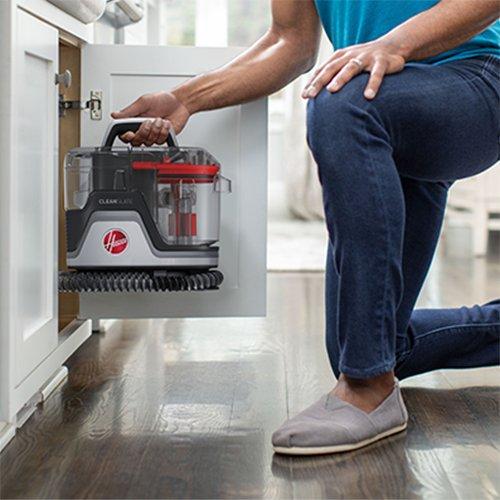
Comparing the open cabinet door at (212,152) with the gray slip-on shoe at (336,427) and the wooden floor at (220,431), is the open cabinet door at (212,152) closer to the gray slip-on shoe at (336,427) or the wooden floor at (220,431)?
the wooden floor at (220,431)

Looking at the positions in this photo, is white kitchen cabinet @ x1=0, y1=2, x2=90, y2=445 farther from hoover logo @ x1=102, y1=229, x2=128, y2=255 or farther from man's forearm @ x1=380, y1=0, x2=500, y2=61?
man's forearm @ x1=380, y1=0, x2=500, y2=61

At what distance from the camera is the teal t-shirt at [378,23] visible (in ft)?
5.20

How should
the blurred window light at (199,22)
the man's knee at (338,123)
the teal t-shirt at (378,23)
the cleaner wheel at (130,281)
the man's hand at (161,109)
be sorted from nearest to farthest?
the man's knee at (338,123) < the teal t-shirt at (378,23) < the cleaner wheel at (130,281) < the man's hand at (161,109) < the blurred window light at (199,22)

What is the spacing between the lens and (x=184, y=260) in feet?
5.91

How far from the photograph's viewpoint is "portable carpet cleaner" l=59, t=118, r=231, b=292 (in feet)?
5.87

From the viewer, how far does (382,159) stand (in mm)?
1415

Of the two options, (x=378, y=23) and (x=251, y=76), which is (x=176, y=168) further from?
(x=378, y=23)

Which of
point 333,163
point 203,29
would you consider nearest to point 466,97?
point 333,163

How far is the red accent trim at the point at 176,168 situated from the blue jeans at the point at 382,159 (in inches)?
15.2

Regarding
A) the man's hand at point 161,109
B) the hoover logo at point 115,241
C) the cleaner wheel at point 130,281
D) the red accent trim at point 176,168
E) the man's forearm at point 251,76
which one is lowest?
the cleaner wheel at point 130,281

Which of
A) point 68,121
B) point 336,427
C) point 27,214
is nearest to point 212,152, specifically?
point 68,121

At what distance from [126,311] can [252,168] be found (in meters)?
0.34

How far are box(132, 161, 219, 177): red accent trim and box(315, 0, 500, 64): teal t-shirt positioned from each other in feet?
0.98

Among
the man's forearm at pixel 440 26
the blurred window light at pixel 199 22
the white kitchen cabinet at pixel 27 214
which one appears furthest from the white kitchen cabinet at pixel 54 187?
the blurred window light at pixel 199 22
